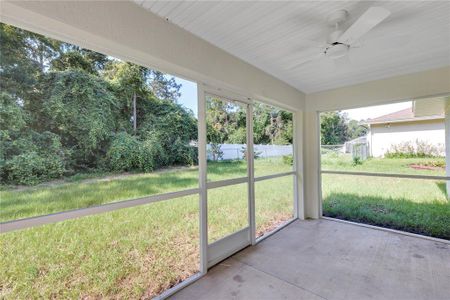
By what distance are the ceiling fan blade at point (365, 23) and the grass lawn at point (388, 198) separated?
266 centimetres

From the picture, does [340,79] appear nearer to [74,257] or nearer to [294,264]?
[294,264]

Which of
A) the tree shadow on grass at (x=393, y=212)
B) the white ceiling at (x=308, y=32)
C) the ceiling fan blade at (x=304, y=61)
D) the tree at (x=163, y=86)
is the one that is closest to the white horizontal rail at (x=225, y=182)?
the tree at (x=163, y=86)

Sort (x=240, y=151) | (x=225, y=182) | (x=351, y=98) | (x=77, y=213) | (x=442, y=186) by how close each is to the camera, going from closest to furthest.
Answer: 1. (x=77, y=213)
2. (x=225, y=182)
3. (x=240, y=151)
4. (x=442, y=186)
5. (x=351, y=98)

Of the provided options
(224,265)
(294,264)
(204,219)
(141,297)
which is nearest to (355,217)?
(294,264)

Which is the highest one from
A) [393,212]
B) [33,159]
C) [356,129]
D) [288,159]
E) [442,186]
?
[356,129]

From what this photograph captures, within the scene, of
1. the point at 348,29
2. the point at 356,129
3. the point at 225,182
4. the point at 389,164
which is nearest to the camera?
the point at 348,29

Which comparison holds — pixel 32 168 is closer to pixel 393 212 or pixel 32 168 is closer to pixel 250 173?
pixel 250 173

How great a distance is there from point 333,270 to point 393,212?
6.80 ft

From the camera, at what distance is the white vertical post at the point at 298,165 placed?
159 inches

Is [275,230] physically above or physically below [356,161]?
below

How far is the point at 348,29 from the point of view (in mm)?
1611

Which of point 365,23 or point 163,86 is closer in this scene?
point 365,23

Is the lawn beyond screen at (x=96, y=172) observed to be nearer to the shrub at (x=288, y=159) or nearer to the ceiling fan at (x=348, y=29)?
the ceiling fan at (x=348, y=29)

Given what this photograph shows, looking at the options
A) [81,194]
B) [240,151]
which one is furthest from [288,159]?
[81,194]
